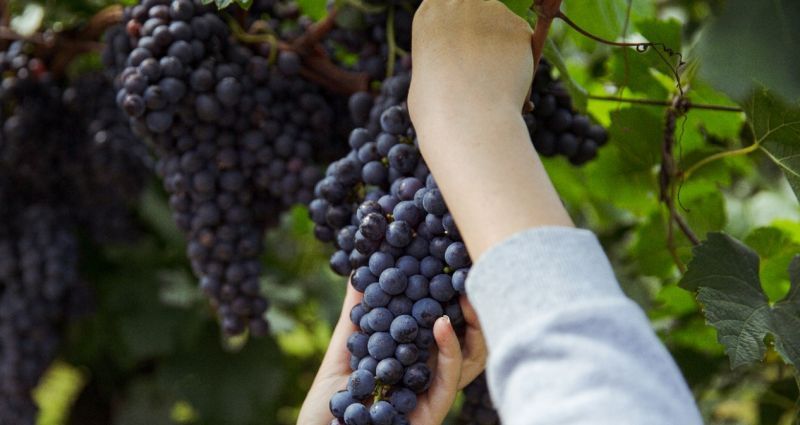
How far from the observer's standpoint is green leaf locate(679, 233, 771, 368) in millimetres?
733

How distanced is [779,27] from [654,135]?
1.51ft

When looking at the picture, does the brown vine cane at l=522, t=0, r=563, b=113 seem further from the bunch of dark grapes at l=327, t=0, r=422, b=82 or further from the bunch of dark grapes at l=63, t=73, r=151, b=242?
the bunch of dark grapes at l=63, t=73, r=151, b=242

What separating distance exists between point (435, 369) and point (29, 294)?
0.83 meters

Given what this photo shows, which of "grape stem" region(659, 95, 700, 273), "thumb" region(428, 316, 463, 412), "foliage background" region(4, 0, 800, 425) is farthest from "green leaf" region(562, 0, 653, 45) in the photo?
"thumb" region(428, 316, 463, 412)

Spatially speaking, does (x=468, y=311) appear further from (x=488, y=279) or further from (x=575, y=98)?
(x=575, y=98)

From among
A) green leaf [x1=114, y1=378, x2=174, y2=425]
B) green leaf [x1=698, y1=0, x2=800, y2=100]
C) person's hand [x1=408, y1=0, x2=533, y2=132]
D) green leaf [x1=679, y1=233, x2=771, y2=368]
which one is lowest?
green leaf [x1=114, y1=378, x2=174, y2=425]

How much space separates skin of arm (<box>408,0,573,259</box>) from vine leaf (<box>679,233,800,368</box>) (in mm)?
279

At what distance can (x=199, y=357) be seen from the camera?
151 centimetres

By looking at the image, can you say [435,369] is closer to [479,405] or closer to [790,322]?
[479,405]

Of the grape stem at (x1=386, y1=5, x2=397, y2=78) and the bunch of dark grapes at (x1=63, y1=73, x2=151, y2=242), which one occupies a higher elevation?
the grape stem at (x1=386, y1=5, x2=397, y2=78)

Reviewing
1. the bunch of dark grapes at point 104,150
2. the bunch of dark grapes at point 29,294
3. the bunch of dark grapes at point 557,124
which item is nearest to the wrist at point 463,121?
the bunch of dark grapes at point 557,124

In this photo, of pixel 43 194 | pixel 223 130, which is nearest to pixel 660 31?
pixel 223 130

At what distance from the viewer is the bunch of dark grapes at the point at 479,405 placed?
2.72 ft

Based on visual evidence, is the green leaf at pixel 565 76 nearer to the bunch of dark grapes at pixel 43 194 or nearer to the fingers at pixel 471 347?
the fingers at pixel 471 347
